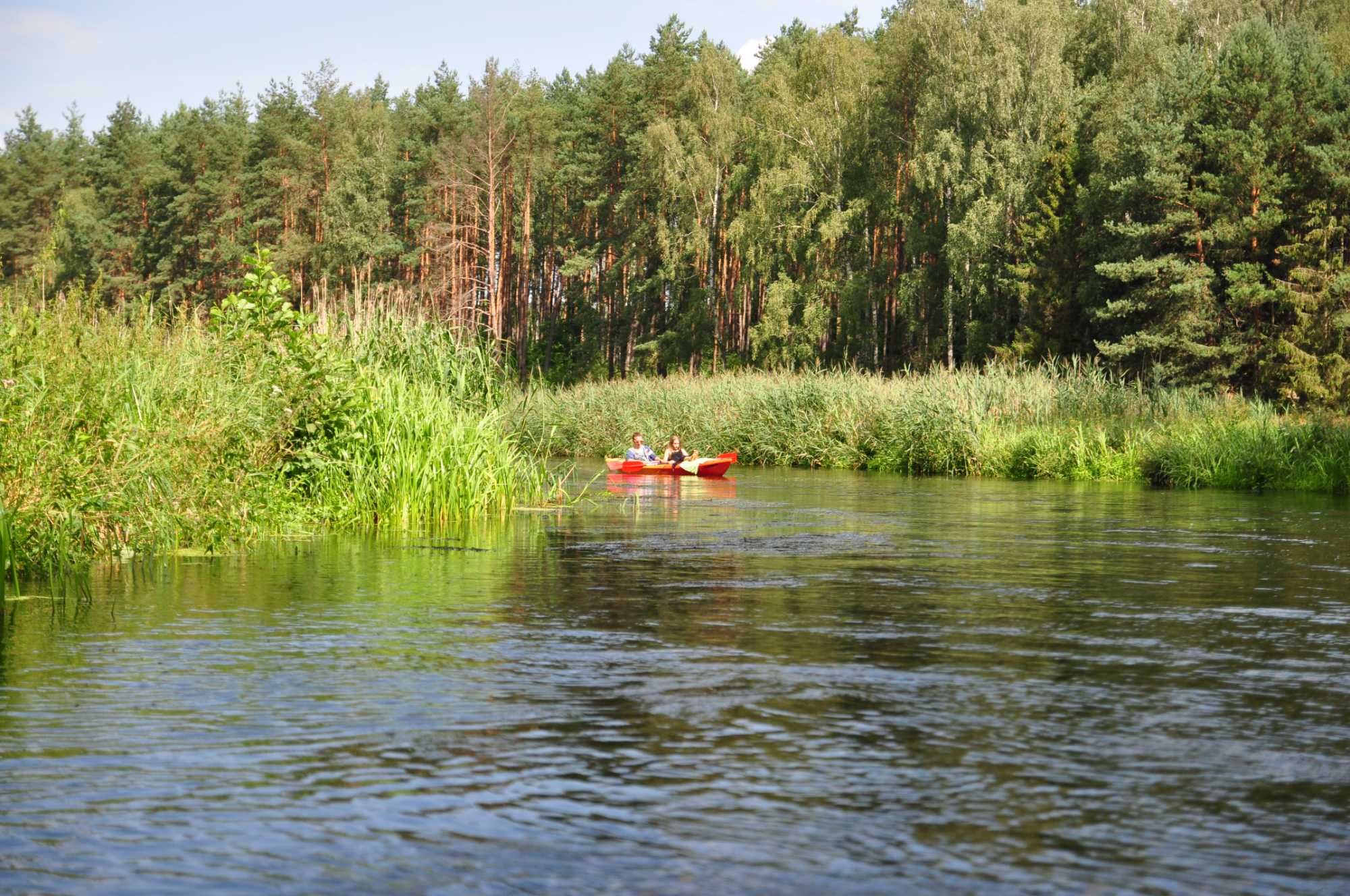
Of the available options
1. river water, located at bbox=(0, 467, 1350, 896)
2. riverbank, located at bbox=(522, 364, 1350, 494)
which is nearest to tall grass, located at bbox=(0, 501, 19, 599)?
river water, located at bbox=(0, 467, 1350, 896)

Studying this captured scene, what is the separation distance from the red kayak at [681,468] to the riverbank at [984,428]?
1967 mm

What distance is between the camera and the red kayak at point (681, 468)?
28.3 m

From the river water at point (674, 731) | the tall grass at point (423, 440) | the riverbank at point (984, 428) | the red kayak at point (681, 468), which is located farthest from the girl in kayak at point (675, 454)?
the river water at point (674, 731)

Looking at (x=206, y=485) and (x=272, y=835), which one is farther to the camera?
Answer: (x=206, y=485)

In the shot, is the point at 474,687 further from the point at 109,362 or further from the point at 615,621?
the point at 109,362

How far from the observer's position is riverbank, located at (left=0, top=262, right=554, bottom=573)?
10.5 metres

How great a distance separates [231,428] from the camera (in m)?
13.0

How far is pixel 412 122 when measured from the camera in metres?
72.9

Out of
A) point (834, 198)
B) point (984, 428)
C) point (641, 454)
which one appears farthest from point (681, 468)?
point (834, 198)

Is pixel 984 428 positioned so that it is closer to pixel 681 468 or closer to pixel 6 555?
pixel 681 468

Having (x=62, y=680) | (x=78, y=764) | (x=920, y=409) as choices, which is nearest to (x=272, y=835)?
(x=78, y=764)

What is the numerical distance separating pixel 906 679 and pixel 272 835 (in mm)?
3486

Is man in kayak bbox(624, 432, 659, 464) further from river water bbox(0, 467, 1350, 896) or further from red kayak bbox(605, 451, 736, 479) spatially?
river water bbox(0, 467, 1350, 896)

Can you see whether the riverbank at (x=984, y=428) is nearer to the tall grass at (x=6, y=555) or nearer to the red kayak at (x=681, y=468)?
the red kayak at (x=681, y=468)
